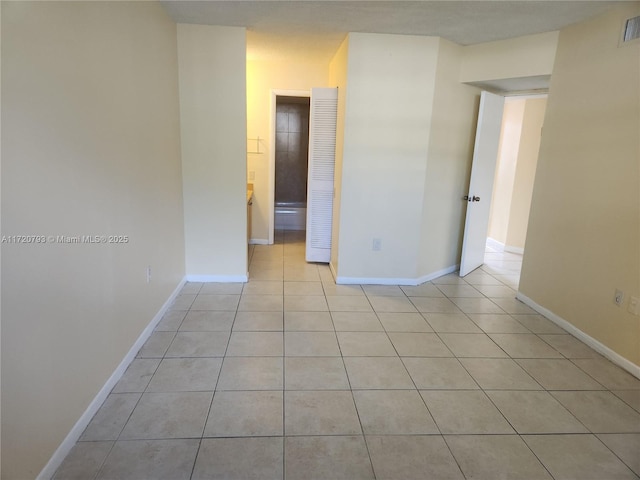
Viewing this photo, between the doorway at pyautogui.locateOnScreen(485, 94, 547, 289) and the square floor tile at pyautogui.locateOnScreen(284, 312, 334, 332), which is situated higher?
the doorway at pyautogui.locateOnScreen(485, 94, 547, 289)

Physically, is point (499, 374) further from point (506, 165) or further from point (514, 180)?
point (506, 165)

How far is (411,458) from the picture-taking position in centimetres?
170

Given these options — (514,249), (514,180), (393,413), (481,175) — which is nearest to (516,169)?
(514,180)

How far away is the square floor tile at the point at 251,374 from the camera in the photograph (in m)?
2.16

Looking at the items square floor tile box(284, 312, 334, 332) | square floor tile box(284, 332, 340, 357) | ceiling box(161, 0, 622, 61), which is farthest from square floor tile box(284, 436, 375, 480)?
ceiling box(161, 0, 622, 61)

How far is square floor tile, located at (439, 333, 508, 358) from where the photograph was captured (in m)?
2.62

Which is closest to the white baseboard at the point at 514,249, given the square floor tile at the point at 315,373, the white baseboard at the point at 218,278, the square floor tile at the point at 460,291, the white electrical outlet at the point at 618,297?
the square floor tile at the point at 460,291

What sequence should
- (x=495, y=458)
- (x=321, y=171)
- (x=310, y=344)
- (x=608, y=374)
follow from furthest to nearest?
(x=321, y=171), (x=310, y=344), (x=608, y=374), (x=495, y=458)

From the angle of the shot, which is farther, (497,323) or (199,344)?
(497,323)

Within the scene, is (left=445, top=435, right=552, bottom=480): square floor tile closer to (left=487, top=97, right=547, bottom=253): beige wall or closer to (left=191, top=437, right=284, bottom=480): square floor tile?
(left=191, top=437, right=284, bottom=480): square floor tile

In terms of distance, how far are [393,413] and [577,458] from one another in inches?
33.2

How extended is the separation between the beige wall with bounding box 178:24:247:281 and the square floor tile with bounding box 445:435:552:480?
2.62 m

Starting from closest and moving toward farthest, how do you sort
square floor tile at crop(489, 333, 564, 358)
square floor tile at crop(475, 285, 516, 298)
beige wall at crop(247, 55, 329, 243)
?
square floor tile at crop(489, 333, 564, 358) < square floor tile at crop(475, 285, 516, 298) < beige wall at crop(247, 55, 329, 243)

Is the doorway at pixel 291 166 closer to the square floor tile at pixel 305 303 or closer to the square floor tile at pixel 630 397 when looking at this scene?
the square floor tile at pixel 305 303
